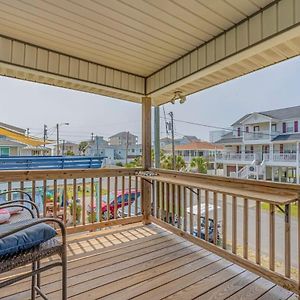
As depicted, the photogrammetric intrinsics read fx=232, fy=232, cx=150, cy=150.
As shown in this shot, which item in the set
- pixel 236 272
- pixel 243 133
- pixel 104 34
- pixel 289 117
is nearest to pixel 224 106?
pixel 243 133

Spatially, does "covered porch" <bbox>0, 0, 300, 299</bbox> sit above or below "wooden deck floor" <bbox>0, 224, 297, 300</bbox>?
above

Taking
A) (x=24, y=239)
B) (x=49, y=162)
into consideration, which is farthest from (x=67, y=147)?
(x=24, y=239)

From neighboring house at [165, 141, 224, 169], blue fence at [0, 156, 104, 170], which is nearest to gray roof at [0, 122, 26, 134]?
blue fence at [0, 156, 104, 170]

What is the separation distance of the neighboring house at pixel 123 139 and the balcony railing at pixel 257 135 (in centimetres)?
193

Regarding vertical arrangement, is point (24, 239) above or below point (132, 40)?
below

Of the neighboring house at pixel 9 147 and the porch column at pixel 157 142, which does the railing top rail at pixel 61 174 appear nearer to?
the porch column at pixel 157 142

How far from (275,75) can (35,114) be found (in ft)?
10.1

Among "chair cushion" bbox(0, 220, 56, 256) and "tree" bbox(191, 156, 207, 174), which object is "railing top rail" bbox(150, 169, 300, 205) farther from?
"chair cushion" bbox(0, 220, 56, 256)

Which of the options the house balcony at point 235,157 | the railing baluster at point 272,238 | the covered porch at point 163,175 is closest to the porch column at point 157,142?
the covered porch at point 163,175

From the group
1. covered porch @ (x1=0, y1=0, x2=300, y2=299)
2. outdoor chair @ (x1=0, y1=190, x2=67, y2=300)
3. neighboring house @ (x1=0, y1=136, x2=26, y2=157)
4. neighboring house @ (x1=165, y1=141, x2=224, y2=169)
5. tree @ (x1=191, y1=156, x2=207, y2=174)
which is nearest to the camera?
outdoor chair @ (x1=0, y1=190, x2=67, y2=300)

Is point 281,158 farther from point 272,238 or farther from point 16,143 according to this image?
point 16,143

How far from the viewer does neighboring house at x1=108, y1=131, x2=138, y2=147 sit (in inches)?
140

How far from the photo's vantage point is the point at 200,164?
2.78m

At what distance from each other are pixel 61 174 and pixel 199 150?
182 cm
